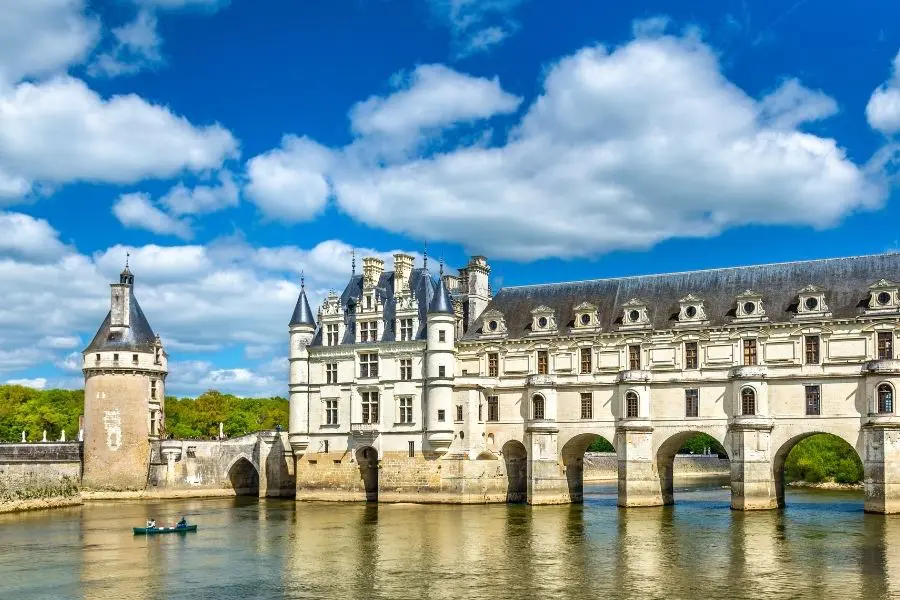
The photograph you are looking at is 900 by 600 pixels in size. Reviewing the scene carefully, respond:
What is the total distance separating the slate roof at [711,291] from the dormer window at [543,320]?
0.69 meters

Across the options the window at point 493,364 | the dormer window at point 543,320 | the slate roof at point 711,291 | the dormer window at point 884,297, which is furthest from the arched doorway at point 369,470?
the dormer window at point 884,297

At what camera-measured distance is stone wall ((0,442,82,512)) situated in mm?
60094

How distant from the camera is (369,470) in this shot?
62.6 m

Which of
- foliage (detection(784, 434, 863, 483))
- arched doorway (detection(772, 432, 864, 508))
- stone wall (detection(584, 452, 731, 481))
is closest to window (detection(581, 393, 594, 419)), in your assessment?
arched doorway (detection(772, 432, 864, 508))

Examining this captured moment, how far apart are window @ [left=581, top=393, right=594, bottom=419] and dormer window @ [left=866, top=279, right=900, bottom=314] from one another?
49.0 feet

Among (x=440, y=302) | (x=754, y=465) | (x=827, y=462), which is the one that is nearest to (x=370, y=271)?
(x=440, y=302)

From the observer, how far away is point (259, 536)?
148ft

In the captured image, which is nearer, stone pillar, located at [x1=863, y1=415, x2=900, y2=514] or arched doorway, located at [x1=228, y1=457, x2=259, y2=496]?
stone pillar, located at [x1=863, y1=415, x2=900, y2=514]

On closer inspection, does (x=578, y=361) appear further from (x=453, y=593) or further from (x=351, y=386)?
(x=453, y=593)

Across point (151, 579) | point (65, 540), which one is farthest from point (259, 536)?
point (151, 579)

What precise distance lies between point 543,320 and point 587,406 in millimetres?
5777

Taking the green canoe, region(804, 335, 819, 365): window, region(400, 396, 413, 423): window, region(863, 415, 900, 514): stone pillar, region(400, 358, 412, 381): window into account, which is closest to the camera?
the green canoe

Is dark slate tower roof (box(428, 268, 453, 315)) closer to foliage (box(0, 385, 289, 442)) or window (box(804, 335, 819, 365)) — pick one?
window (box(804, 335, 819, 365))

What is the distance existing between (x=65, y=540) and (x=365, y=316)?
958 inches
